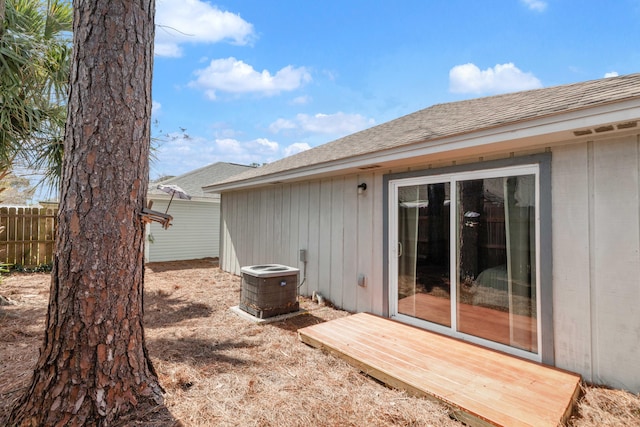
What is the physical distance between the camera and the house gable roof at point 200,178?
12.3 m

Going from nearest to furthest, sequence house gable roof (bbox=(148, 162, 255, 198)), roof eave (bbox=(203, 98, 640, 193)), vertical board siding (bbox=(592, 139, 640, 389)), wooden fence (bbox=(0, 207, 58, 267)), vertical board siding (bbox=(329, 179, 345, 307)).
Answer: roof eave (bbox=(203, 98, 640, 193)) < vertical board siding (bbox=(592, 139, 640, 389)) < vertical board siding (bbox=(329, 179, 345, 307)) < wooden fence (bbox=(0, 207, 58, 267)) < house gable roof (bbox=(148, 162, 255, 198))

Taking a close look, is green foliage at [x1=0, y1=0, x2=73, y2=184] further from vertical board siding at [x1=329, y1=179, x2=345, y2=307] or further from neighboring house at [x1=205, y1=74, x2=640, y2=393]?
vertical board siding at [x1=329, y1=179, x2=345, y2=307]

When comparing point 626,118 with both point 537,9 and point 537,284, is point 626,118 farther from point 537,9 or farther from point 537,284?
point 537,9

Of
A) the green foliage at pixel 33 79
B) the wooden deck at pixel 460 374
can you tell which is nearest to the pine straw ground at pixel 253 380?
the wooden deck at pixel 460 374

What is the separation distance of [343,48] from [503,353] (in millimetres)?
9965

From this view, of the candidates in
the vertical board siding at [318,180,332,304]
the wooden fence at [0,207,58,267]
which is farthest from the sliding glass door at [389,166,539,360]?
the wooden fence at [0,207,58,267]

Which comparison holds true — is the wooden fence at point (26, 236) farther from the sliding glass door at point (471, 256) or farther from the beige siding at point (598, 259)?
the beige siding at point (598, 259)

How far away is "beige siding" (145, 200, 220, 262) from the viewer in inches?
432

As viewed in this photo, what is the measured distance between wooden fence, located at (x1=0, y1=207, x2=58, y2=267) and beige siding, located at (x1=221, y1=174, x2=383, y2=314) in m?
6.01

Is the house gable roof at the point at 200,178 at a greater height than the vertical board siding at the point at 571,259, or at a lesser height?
greater

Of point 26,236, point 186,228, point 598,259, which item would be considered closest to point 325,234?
point 598,259

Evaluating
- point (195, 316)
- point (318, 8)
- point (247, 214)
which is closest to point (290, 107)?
point (318, 8)

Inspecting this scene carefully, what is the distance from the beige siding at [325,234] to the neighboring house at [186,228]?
4421mm

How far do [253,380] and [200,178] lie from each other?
12.3m
